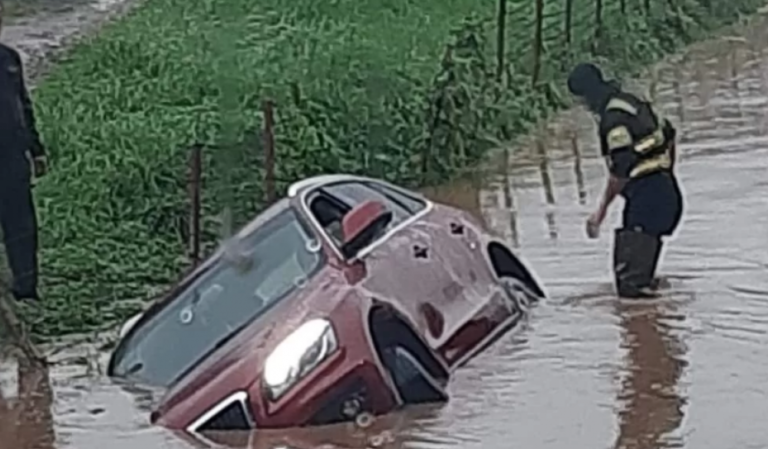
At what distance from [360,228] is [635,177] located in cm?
253

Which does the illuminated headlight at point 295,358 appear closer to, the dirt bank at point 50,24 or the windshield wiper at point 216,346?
the windshield wiper at point 216,346

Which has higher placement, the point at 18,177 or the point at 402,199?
the point at 402,199

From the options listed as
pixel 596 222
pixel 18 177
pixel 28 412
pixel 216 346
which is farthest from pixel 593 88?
pixel 28 412

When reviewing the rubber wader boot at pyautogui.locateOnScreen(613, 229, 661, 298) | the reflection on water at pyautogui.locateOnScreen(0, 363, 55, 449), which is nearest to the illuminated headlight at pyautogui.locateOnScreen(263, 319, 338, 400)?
the reflection on water at pyautogui.locateOnScreen(0, 363, 55, 449)

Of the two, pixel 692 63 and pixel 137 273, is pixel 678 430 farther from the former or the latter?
pixel 692 63

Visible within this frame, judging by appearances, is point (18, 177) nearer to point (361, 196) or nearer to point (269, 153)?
point (269, 153)

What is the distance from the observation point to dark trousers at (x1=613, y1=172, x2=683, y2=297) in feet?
42.1

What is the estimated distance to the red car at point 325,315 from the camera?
32.1ft

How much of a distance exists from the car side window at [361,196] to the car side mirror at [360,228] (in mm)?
472

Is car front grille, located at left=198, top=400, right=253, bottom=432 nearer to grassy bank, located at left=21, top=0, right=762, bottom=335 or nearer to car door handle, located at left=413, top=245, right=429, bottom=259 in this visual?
car door handle, located at left=413, top=245, right=429, bottom=259

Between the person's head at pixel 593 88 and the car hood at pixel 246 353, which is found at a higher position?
the person's head at pixel 593 88

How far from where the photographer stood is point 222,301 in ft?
34.8

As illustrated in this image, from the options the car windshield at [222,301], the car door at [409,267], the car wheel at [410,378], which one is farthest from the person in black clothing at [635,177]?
the car wheel at [410,378]

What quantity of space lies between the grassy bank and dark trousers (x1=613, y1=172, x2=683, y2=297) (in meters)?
2.85
